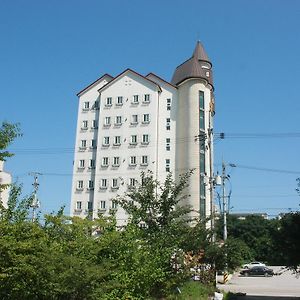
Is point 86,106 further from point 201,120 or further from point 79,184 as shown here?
point 201,120

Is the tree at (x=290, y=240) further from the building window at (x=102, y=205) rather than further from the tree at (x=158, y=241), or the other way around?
the building window at (x=102, y=205)

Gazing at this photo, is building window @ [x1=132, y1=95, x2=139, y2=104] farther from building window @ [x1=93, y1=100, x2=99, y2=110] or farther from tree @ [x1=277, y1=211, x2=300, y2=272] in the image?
tree @ [x1=277, y1=211, x2=300, y2=272]

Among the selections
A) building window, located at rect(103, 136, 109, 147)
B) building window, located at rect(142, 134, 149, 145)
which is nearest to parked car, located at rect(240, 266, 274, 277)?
building window, located at rect(142, 134, 149, 145)

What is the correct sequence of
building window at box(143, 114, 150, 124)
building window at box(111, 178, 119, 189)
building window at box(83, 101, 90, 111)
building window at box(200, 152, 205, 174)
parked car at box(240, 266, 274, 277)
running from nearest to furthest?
parked car at box(240, 266, 274, 277) < building window at box(200, 152, 205, 174) < building window at box(111, 178, 119, 189) < building window at box(143, 114, 150, 124) < building window at box(83, 101, 90, 111)

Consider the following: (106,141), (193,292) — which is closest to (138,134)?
(106,141)

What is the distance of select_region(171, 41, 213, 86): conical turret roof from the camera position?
211 feet

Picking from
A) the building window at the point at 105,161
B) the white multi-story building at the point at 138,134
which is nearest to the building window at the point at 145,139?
the white multi-story building at the point at 138,134

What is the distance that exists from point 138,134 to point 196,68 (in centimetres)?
1296

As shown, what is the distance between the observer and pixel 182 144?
6078 cm

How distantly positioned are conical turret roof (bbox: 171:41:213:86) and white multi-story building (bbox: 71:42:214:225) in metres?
0.18

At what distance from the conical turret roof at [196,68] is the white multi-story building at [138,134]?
185mm

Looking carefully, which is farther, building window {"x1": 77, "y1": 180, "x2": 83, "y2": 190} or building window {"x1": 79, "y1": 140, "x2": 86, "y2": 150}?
building window {"x1": 79, "y1": 140, "x2": 86, "y2": 150}

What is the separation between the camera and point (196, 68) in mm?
64688

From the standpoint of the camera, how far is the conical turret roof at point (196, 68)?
64.2 m
